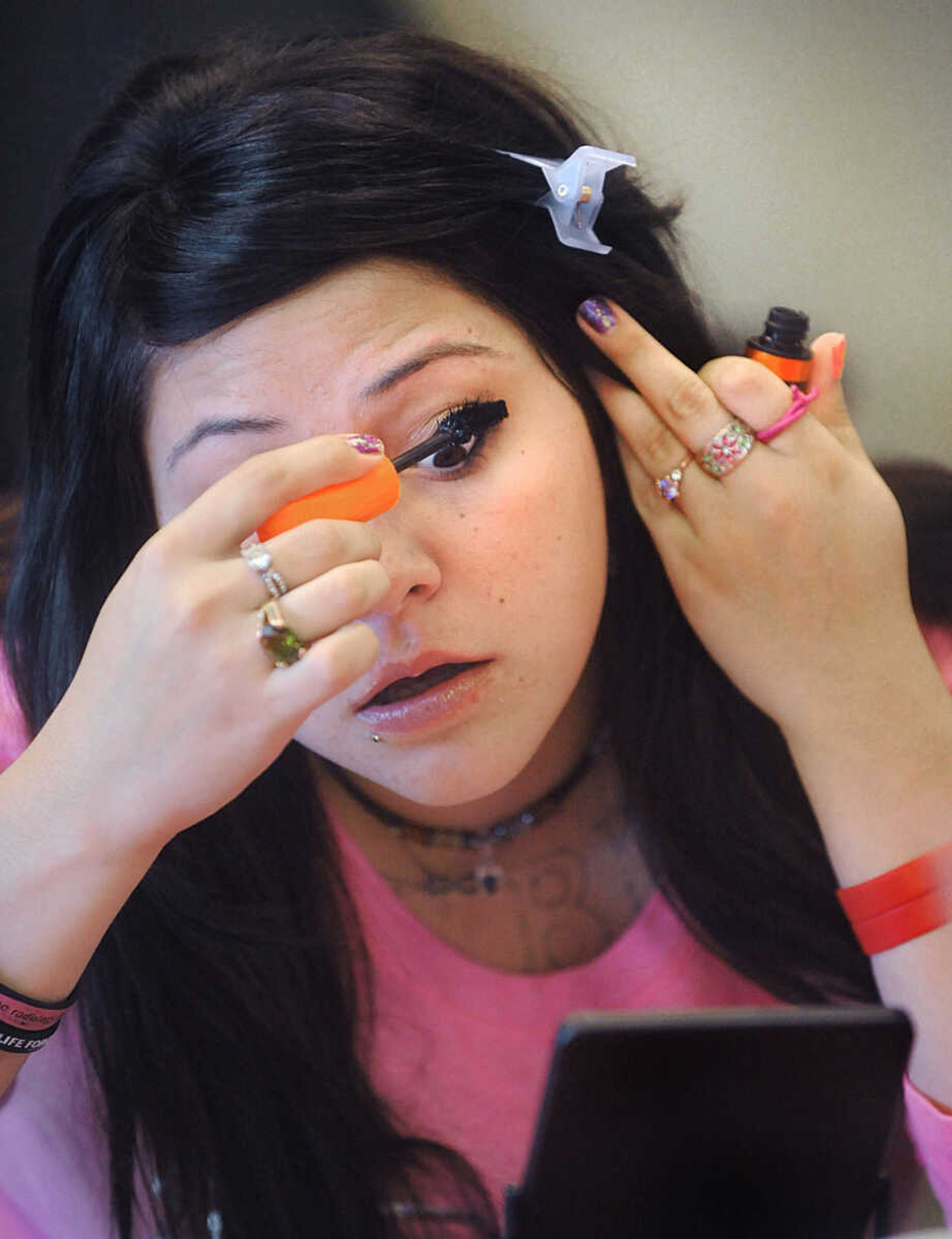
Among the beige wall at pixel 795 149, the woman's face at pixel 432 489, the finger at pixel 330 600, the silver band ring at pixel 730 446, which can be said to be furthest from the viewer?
the beige wall at pixel 795 149

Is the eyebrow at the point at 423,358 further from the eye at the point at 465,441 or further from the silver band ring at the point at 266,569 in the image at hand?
the silver band ring at the point at 266,569

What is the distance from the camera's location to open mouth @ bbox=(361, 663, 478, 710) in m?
0.70

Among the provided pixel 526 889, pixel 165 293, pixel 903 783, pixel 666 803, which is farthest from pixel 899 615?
pixel 165 293

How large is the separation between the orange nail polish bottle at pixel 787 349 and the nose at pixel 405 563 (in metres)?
0.28

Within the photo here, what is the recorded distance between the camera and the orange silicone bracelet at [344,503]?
593 mm

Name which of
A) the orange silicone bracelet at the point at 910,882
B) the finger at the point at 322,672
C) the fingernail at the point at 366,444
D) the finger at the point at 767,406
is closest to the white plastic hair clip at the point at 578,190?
the finger at the point at 767,406

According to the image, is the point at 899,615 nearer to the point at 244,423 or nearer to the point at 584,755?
the point at 584,755

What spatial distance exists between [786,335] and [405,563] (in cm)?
32

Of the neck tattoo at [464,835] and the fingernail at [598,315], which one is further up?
the fingernail at [598,315]

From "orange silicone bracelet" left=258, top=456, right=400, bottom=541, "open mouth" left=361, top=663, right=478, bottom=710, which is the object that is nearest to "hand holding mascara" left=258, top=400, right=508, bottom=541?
"orange silicone bracelet" left=258, top=456, right=400, bottom=541

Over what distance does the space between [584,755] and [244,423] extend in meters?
0.44

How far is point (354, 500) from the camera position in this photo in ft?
1.98

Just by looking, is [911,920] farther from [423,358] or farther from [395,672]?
[423,358]

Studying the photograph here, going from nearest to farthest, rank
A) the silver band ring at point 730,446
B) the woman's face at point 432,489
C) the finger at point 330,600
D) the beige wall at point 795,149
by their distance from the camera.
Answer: the finger at point 330,600 → the woman's face at point 432,489 → the silver band ring at point 730,446 → the beige wall at point 795,149
